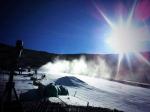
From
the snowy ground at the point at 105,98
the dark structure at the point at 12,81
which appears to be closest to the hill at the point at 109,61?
the snowy ground at the point at 105,98

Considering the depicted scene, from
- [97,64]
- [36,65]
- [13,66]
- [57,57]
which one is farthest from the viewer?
[57,57]

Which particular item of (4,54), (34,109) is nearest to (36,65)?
(4,54)

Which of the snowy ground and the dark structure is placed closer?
→ the dark structure

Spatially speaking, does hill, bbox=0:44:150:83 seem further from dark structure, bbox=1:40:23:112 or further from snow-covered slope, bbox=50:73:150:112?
dark structure, bbox=1:40:23:112

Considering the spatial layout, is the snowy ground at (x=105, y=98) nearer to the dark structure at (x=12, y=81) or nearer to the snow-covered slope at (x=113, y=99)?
the snow-covered slope at (x=113, y=99)

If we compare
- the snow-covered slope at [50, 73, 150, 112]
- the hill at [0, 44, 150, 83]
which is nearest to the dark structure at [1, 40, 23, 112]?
the snow-covered slope at [50, 73, 150, 112]

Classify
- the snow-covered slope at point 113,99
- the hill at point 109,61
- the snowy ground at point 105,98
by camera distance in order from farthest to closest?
the hill at point 109,61
the snow-covered slope at point 113,99
the snowy ground at point 105,98

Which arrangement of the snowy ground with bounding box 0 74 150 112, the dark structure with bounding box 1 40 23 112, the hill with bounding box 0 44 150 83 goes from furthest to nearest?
the hill with bounding box 0 44 150 83, the snowy ground with bounding box 0 74 150 112, the dark structure with bounding box 1 40 23 112

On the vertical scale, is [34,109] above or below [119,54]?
below

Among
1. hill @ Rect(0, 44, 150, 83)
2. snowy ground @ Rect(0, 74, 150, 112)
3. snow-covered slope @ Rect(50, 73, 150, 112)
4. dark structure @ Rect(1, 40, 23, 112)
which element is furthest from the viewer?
hill @ Rect(0, 44, 150, 83)

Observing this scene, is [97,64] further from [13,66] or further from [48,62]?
[13,66]

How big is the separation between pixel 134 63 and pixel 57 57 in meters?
52.1

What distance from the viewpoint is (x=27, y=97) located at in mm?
22172

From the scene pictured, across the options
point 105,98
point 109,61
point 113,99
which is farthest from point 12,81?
point 109,61
